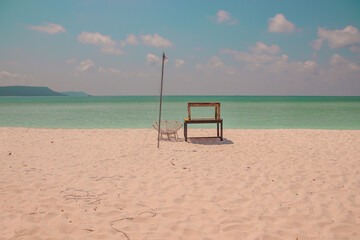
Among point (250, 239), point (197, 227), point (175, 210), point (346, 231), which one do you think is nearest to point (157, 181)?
point (175, 210)

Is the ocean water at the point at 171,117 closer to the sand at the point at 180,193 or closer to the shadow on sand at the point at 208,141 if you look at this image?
the shadow on sand at the point at 208,141

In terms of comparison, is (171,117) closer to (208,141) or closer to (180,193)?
(208,141)

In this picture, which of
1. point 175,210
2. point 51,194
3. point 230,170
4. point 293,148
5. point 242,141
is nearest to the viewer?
point 175,210

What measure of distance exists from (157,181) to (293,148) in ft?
17.6

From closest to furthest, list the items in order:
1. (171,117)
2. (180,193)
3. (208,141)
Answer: (180,193)
(208,141)
(171,117)

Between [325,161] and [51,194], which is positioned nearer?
[51,194]

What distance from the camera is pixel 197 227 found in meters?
3.05

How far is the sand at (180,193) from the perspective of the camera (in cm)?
300

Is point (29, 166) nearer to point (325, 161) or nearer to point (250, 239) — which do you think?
point (250, 239)

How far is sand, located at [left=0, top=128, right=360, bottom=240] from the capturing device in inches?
118

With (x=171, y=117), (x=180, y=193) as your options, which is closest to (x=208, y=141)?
(x=180, y=193)

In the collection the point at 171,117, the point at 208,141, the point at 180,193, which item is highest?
the point at 171,117

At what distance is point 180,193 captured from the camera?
162 inches

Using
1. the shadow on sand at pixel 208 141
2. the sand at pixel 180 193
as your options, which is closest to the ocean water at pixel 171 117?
the shadow on sand at pixel 208 141
